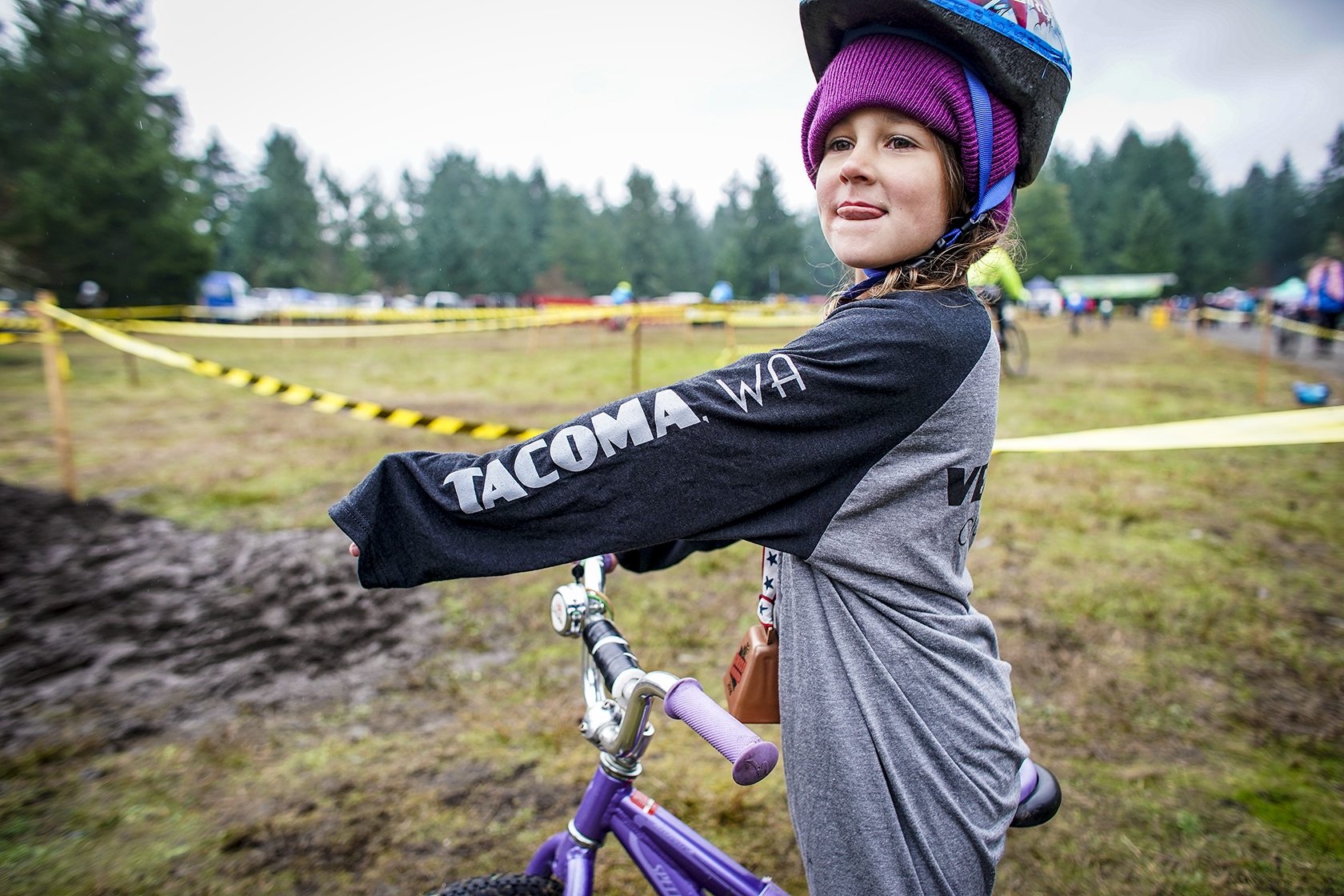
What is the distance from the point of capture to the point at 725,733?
3.09ft

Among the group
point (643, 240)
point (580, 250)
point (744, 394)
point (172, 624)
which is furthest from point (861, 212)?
point (580, 250)

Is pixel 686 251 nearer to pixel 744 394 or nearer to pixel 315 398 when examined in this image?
pixel 315 398

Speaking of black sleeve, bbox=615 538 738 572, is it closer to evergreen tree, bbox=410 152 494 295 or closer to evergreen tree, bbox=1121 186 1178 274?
evergreen tree, bbox=410 152 494 295

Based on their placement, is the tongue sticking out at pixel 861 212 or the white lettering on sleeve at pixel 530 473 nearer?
the white lettering on sleeve at pixel 530 473

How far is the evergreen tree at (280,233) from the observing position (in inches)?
2222

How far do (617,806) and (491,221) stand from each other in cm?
6759

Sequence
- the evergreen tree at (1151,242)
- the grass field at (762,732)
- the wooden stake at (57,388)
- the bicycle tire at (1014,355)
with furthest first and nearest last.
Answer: the evergreen tree at (1151,242), the bicycle tire at (1014,355), the wooden stake at (57,388), the grass field at (762,732)

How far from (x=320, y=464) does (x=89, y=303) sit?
82.5 ft

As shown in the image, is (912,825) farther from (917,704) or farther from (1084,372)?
(1084,372)

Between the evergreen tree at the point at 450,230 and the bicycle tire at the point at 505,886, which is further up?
the evergreen tree at the point at 450,230

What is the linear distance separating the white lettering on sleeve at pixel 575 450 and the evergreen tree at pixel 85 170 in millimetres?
25286

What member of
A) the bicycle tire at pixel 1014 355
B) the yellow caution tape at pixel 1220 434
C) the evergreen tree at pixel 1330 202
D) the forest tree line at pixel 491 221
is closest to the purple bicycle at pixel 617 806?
the yellow caution tape at pixel 1220 434

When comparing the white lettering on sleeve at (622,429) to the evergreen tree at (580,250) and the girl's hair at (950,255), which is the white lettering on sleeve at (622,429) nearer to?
the girl's hair at (950,255)

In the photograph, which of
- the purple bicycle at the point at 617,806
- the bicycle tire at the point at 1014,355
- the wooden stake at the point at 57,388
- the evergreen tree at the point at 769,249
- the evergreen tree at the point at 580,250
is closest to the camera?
the purple bicycle at the point at 617,806
